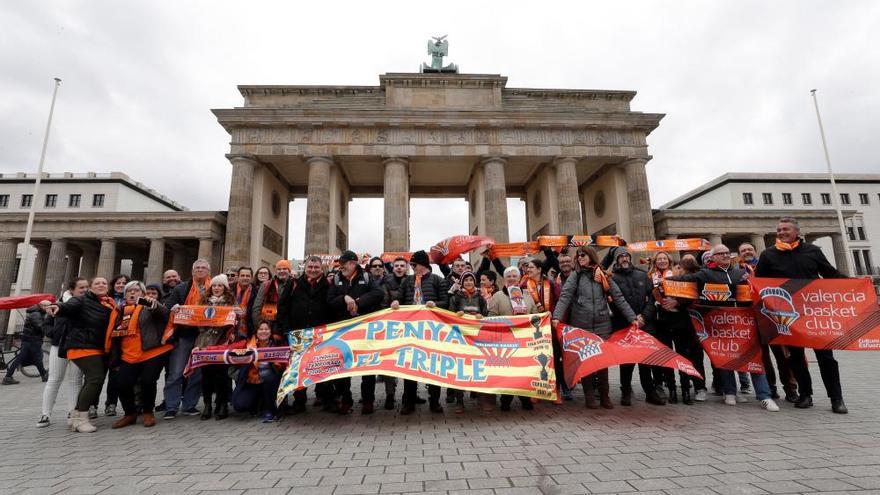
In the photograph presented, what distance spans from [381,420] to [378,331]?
3.97ft

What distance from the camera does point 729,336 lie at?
6.20 m

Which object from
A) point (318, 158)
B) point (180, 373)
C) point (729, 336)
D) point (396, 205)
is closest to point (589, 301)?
point (729, 336)

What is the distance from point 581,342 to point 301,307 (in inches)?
170

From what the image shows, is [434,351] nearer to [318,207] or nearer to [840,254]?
[318,207]

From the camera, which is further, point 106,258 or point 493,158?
point 106,258

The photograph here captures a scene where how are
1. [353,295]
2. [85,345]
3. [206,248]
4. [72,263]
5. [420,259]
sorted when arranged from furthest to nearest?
[72,263] < [206,248] < [420,259] < [353,295] < [85,345]

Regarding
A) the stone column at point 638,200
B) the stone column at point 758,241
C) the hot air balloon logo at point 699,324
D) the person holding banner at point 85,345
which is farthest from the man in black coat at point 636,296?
the stone column at point 758,241

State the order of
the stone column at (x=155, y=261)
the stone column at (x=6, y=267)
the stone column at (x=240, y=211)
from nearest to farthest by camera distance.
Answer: the stone column at (x=240, y=211) < the stone column at (x=155, y=261) < the stone column at (x=6, y=267)

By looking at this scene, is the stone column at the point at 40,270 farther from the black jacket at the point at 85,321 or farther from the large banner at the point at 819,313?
the large banner at the point at 819,313

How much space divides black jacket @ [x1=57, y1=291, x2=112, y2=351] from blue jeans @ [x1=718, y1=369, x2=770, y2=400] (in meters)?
9.24

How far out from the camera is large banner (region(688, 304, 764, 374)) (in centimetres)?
596

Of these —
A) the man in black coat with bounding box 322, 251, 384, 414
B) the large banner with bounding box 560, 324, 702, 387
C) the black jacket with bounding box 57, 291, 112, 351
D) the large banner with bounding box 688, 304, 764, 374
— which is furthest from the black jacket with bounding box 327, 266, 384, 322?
the large banner with bounding box 688, 304, 764, 374

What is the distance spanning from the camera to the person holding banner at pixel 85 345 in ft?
17.4

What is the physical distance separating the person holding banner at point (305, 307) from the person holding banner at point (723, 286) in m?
5.76
